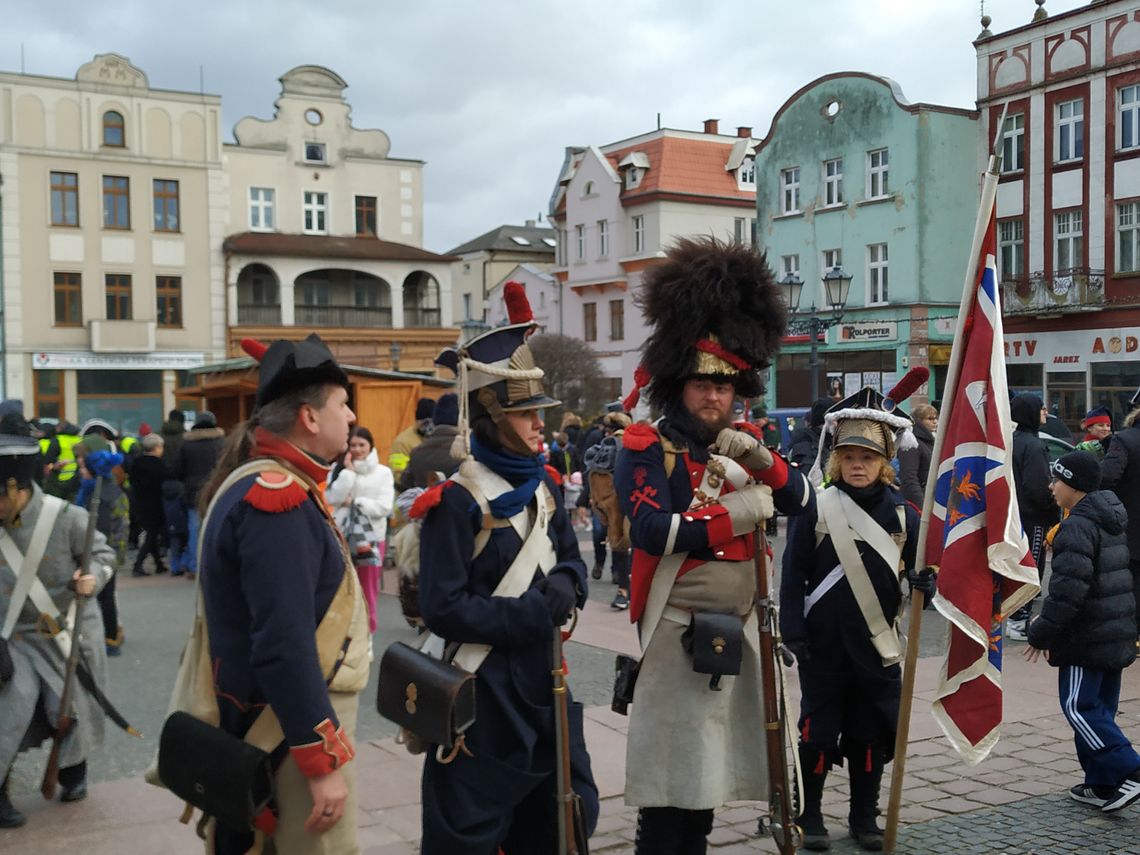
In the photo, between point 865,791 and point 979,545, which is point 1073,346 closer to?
point 979,545

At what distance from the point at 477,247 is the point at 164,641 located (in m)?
50.5

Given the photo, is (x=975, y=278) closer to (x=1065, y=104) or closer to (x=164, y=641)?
(x=164, y=641)

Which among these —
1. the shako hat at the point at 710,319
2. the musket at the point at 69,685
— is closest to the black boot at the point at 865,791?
the shako hat at the point at 710,319

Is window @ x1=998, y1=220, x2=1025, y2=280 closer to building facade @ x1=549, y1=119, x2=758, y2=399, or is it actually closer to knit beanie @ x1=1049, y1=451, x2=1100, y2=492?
building facade @ x1=549, y1=119, x2=758, y2=399

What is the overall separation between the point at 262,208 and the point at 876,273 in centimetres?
2070

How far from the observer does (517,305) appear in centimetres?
394

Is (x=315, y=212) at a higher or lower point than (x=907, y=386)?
higher

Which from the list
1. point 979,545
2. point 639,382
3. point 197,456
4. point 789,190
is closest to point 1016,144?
point 789,190

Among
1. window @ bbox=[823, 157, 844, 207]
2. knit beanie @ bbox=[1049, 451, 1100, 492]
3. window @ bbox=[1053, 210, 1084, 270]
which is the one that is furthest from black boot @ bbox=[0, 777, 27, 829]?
window @ bbox=[823, 157, 844, 207]

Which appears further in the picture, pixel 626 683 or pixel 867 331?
pixel 867 331

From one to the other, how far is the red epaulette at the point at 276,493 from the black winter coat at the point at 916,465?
29.1 ft

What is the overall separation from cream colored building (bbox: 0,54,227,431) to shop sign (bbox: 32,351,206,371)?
32 mm

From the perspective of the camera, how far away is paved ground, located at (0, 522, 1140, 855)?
197 inches

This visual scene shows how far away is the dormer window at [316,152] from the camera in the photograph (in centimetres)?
4144
